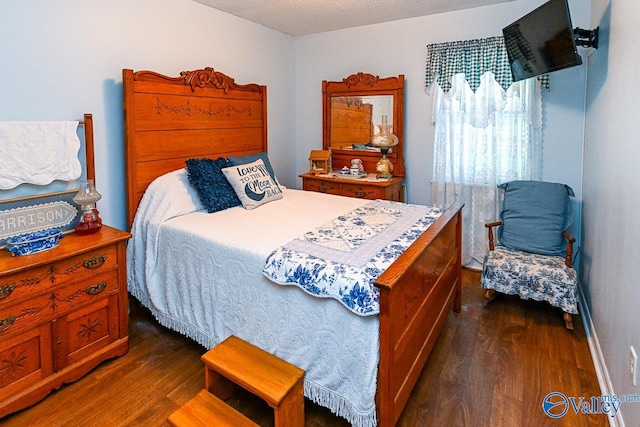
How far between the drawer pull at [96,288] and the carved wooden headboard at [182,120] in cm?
69

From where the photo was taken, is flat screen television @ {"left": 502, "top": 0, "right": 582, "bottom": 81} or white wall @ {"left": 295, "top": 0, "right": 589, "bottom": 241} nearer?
flat screen television @ {"left": 502, "top": 0, "right": 582, "bottom": 81}

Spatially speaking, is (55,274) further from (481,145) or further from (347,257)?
(481,145)

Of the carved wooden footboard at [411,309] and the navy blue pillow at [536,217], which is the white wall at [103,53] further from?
the navy blue pillow at [536,217]

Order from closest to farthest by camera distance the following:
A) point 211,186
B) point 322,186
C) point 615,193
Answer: point 615,193 < point 211,186 < point 322,186

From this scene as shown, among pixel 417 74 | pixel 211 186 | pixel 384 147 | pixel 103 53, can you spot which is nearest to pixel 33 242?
pixel 211 186

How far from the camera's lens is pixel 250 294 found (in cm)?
201

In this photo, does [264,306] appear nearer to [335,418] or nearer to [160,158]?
[335,418]

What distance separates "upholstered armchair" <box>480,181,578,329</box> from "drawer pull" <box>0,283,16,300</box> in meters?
2.94

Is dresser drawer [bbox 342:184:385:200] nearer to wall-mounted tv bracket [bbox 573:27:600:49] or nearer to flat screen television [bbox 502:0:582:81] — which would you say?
flat screen television [bbox 502:0:582:81]

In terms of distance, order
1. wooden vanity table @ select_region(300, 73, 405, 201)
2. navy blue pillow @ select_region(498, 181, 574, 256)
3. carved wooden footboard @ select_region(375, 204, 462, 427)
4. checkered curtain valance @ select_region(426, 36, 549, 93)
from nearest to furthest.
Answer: carved wooden footboard @ select_region(375, 204, 462, 427) → navy blue pillow @ select_region(498, 181, 574, 256) → checkered curtain valance @ select_region(426, 36, 549, 93) → wooden vanity table @ select_region(300, 73, 405, 201)

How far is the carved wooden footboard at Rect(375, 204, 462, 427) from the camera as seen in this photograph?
1.57 m

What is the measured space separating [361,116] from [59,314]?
10.5 feet

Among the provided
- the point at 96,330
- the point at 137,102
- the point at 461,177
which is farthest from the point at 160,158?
the point at 461,177

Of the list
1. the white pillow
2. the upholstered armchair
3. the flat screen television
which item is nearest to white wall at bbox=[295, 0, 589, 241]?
the upholstered armchair
